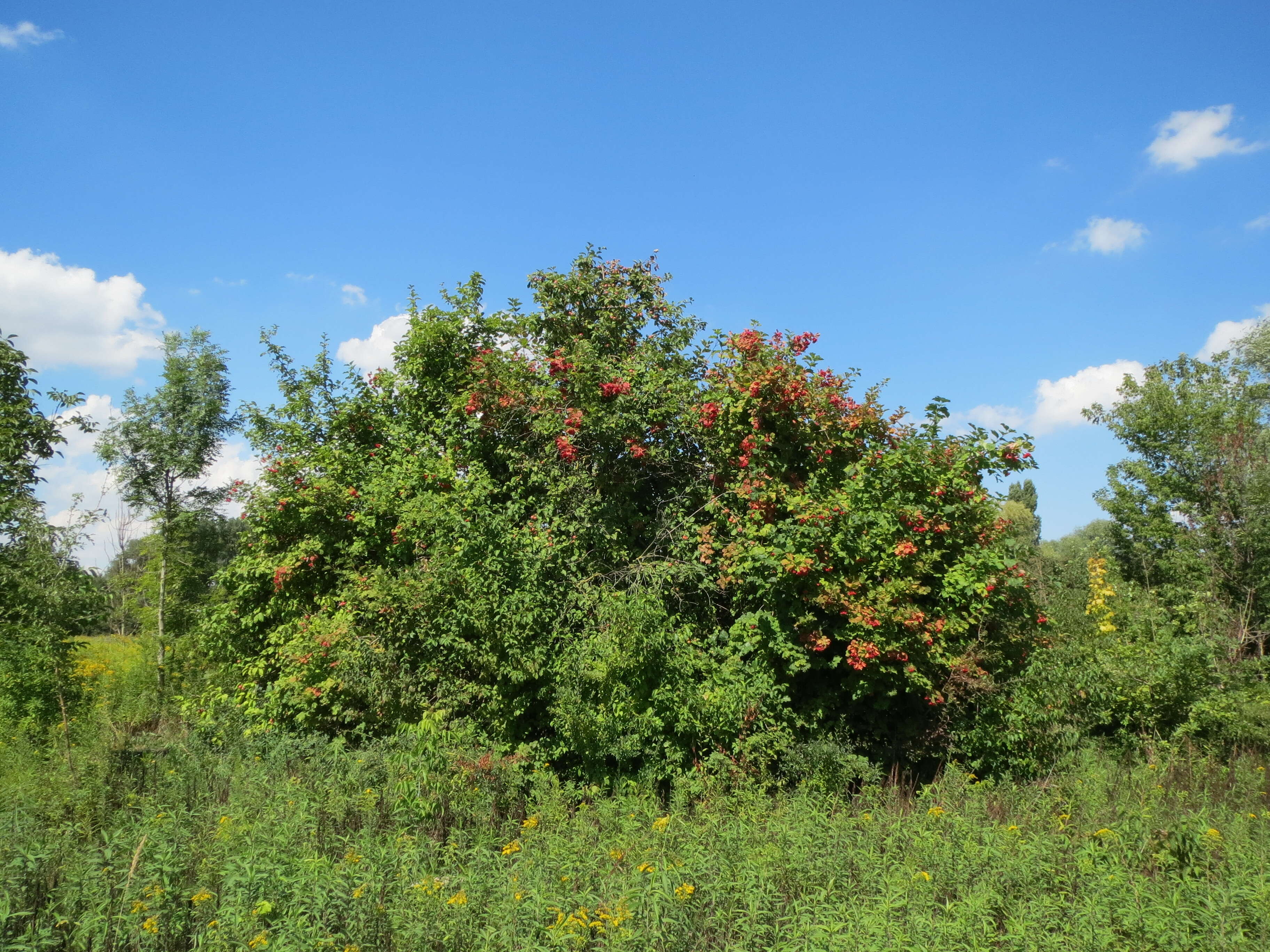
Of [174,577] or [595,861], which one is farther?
[174,577]

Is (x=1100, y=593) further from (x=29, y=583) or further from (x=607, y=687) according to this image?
(x=29, y=583)

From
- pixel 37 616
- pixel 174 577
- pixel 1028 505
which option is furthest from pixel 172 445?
pixel 1028 505

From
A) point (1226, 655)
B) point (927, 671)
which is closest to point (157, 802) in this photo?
point (927, 671)

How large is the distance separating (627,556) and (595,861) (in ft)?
13.8

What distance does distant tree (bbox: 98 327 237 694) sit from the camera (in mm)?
16625

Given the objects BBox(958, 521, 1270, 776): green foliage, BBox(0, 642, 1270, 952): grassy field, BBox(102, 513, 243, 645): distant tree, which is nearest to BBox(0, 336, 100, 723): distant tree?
BBox(0, 642, 1270, 952): grassy field

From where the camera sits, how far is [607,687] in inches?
293

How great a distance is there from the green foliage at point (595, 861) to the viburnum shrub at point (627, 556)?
3.25 feet

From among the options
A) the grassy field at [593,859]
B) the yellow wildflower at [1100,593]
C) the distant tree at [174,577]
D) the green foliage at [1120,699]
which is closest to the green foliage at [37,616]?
the grassy field at [593,859]

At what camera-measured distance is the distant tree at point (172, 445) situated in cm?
1662

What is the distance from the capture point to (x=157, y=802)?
6.15 metres

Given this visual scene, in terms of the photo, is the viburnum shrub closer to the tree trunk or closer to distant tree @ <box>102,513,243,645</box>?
the tree trunk

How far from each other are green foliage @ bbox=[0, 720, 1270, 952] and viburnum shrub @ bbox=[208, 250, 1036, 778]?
3.25ft

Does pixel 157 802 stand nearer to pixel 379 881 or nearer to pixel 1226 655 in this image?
pixel 379 881
